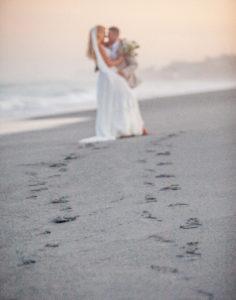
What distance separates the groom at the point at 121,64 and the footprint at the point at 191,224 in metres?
5.59

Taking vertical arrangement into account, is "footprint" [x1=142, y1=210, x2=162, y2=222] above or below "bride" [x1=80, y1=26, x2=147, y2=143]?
below

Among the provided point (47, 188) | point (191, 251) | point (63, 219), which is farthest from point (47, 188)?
point (191, 251)

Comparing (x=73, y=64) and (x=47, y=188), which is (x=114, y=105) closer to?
(x=47, y=188)

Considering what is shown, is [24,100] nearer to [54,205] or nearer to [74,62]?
[74,62]

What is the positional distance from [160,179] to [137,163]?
104 cm

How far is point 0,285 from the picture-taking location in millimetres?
2842

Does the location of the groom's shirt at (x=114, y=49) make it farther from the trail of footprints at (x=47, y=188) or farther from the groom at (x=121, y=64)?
the trail of footprints at (x=47, y=188)

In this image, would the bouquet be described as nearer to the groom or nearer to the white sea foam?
the groom

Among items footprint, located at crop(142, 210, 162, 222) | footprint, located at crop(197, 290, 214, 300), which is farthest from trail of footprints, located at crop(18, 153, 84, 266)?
footprint, located at crop(197, 290, 214, 300)

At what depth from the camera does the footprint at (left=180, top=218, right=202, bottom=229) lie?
3.60m

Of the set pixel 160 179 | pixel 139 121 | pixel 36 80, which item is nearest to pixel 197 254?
pixel 160 179

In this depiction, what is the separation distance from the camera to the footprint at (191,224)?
3597 millimetres

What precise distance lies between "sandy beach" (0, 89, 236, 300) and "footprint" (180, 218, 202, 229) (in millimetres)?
12

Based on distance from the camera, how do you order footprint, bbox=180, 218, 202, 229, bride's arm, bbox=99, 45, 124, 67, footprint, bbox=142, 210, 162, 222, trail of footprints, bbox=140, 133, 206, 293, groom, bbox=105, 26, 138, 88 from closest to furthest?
trail of footprints, bbox=140, 133, 206, 293, footprint, bbox=180, 218, 202, 229, footprint, bbox=142, 210, 162, 222, bride's arm, bbox=99, 45, 124, 67, groom, bbox=105, 26, 138, 88
